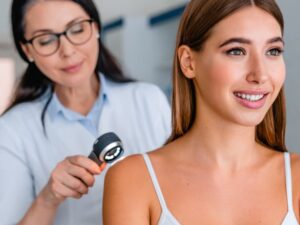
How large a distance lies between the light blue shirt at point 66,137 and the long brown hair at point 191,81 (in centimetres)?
36

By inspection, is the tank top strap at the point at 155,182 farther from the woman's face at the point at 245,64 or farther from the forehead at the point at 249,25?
the forehead at the point at 249,25

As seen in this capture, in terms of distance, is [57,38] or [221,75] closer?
[221,75]

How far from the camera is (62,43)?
1.48 meters

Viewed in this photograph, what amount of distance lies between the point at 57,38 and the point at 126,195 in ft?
1.86

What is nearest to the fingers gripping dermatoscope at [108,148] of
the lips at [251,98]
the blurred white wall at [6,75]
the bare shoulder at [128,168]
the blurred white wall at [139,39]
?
the bare shoulder at [128,168]

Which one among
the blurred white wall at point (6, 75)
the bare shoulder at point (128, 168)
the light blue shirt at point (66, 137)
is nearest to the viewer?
the bare shoulder at point (128, 168)

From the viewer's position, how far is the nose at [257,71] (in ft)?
3.37

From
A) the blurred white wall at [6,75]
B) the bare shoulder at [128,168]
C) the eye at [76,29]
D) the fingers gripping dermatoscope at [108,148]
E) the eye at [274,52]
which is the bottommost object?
the blurred white wall at [6,75]

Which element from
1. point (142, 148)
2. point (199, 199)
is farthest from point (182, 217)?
point (142, 148)

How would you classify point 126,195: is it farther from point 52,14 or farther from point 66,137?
point 52,14

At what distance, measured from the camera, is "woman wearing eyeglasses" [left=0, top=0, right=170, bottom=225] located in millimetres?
1445

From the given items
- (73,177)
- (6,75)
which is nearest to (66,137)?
(73,177)

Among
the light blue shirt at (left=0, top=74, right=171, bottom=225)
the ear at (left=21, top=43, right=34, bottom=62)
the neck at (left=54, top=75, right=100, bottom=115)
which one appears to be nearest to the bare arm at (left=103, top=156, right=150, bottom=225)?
the light blue shirt at (left=0, top=74, right=171, bottom=225)

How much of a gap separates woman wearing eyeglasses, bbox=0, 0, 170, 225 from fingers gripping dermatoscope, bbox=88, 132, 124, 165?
233mm
